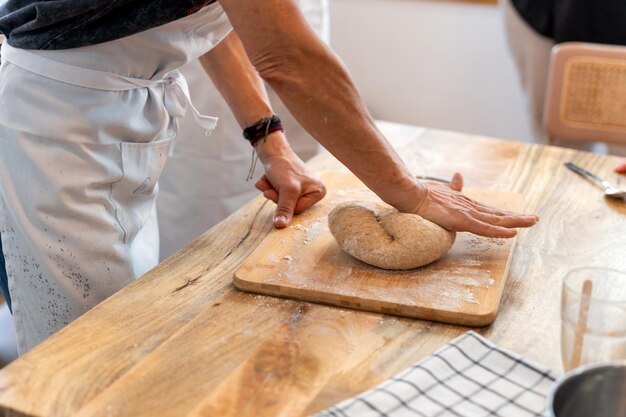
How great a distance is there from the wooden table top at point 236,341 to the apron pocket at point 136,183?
16cm

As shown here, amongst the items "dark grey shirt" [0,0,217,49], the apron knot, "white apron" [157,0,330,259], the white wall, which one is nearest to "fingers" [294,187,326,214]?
the apron knot

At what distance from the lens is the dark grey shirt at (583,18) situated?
100 inches

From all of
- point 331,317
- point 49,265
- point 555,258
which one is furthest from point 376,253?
point 49,265

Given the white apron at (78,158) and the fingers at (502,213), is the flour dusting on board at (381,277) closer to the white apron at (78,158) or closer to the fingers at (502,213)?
the fingers at (502,213)

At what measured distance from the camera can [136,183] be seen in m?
1.36

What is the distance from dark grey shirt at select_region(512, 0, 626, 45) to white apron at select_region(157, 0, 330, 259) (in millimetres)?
833

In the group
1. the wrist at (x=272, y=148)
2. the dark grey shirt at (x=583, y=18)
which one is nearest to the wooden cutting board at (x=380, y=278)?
the wrist at (x=272, y=148)

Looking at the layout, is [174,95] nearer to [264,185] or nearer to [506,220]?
[264,185]

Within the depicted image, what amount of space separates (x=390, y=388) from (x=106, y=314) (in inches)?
Result: 16.3

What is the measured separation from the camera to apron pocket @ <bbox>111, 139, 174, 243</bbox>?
1.33 metres

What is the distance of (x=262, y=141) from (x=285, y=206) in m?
0.21

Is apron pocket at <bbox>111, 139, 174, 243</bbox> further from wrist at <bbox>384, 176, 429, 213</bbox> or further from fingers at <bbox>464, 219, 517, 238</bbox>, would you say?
fingers at <bbox>464, 219, 517, 238</bbox>

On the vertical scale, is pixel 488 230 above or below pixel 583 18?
above

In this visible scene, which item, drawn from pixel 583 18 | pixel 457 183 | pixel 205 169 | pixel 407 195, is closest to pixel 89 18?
pixel 407 195
